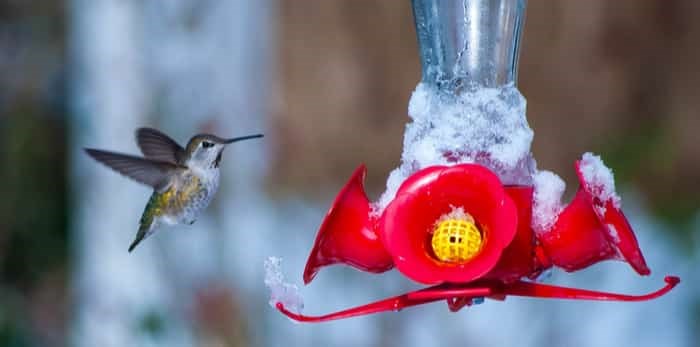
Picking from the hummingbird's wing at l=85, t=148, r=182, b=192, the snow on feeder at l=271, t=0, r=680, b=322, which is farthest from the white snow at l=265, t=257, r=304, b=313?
the hummingbird's wing at l=85, t=148, r=182, b=192

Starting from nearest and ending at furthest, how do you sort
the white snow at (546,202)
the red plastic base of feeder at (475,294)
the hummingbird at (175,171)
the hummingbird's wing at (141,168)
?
1. the red plastic base of feeder at (475,294)
2. the white snow at (546,202)
3. the hummingbird's wing at (141,168)
4. the hummingbird at (175,171)

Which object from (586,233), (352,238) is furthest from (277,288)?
(586,233)

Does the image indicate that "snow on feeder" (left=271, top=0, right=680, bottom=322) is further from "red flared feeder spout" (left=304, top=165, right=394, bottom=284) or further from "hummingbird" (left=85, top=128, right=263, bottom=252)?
"hummingbird" (left=85, top=128, right=263, bottom=252)

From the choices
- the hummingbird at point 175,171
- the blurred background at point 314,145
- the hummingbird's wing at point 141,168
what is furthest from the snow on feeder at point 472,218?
the blurred background at point 314,145

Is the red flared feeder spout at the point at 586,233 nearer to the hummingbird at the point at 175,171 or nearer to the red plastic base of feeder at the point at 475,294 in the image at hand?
the red plastic base of feeder at the point at 475,294

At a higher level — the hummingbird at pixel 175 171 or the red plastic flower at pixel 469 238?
the red plastic flower at pixel 469 238

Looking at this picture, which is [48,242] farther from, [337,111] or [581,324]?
[581,324]

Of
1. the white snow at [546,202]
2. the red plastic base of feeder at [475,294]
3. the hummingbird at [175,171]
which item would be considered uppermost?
the white snow at [546,202]
